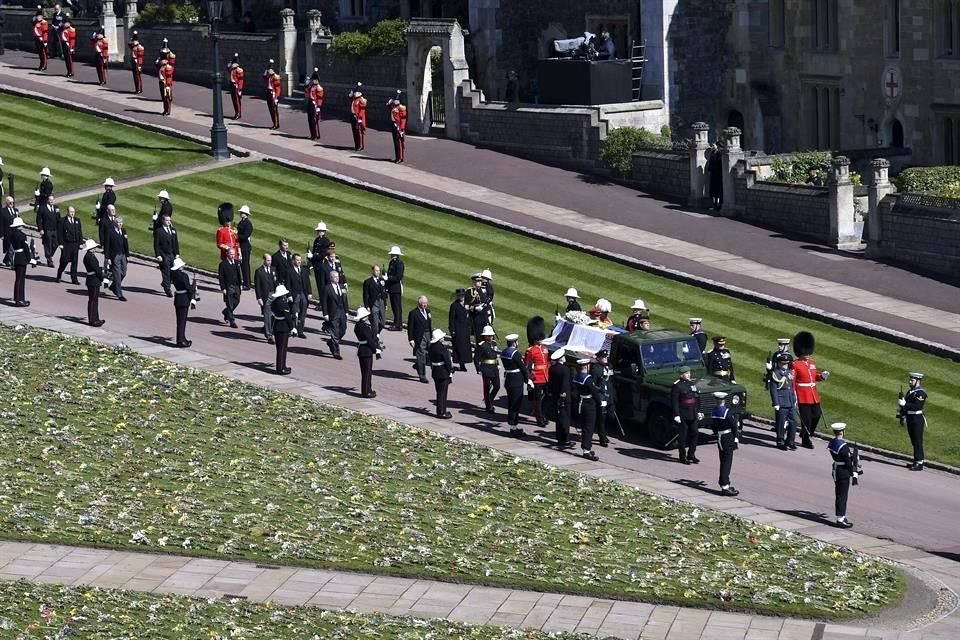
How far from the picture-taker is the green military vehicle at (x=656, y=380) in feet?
106

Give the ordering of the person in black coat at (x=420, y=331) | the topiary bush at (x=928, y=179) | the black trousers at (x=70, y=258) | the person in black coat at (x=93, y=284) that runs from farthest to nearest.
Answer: the topiary bush at (x=928, y=179) < the black trousers at (x=70, y=258) < the person in black coat at (x=93, y=284) < the person in black coat at (x=420, y=331)

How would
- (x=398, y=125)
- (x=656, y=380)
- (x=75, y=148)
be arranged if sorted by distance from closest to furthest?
(x=656, y=380)
(x=398, y=125)
(x=75, y=148)

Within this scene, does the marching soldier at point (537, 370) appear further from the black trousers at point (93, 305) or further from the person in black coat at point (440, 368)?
the black trousers at point (93, 305)

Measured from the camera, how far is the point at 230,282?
37.9 m

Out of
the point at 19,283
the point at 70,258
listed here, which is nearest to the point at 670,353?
the point at 19,283

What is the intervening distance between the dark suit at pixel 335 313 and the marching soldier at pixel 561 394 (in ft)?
18.6

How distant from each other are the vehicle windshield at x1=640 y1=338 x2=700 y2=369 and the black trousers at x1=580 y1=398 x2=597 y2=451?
1.60 m

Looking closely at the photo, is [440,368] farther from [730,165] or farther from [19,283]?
[730,165]

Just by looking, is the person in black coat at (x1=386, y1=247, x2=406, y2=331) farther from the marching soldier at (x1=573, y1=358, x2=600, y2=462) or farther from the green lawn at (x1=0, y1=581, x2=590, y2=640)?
the green lawn at (x1=0, y1=581, x2=590, y2=640)

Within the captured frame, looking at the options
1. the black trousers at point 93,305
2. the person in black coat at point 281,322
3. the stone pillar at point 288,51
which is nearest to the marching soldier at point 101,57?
the stone pillar at point 288,51

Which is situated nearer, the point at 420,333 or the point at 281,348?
the point at 281,348

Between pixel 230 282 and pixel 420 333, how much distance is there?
15.5ft

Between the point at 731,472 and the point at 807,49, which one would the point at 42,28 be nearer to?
the point at 807,49

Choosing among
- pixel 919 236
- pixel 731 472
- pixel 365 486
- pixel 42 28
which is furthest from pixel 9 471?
pixel 42 28
